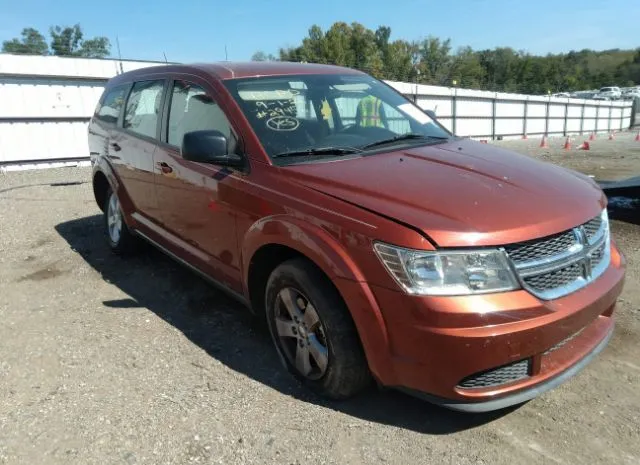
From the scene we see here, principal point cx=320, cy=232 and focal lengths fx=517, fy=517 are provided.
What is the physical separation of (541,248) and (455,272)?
0.46 meters

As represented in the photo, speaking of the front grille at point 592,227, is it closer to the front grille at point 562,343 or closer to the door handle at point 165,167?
the front grille at point 562,343

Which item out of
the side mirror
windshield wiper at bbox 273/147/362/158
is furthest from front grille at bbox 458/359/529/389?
the side mirror

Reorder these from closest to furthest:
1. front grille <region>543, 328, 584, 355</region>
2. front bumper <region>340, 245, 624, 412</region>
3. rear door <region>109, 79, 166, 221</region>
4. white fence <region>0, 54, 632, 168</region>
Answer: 1. front bumper <region>340, 245, 624, 412</region>
2. front grille <region>543, 328, 584, 355</region>
3. rear door <region>109, 79, 166, 221</region>
4. white fence <region>0, 54, 632, 168</region>

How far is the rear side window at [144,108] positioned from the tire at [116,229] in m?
0.85

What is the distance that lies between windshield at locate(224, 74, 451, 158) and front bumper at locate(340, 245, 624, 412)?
4.20 feet

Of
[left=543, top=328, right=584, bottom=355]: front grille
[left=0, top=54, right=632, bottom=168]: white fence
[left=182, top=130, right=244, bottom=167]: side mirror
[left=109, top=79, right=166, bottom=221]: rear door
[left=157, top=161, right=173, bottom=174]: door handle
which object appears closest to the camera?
[left=543, top=328, right=584, bottom=355]: front grille

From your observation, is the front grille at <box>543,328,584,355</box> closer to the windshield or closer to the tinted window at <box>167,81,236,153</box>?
the windshield

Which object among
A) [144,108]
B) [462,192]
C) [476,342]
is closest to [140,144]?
[144,108]

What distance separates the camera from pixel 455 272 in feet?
7.38

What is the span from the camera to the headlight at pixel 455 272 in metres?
2.24

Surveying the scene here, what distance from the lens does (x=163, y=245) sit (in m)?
4.38

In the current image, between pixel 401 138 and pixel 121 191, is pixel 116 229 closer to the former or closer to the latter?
pixel 121 191

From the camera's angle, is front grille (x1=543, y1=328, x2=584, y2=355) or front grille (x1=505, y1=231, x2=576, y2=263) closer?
front grille (x1=505, y1=231, x2=576, y2=263)

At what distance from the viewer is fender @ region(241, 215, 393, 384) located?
238 centimetres
